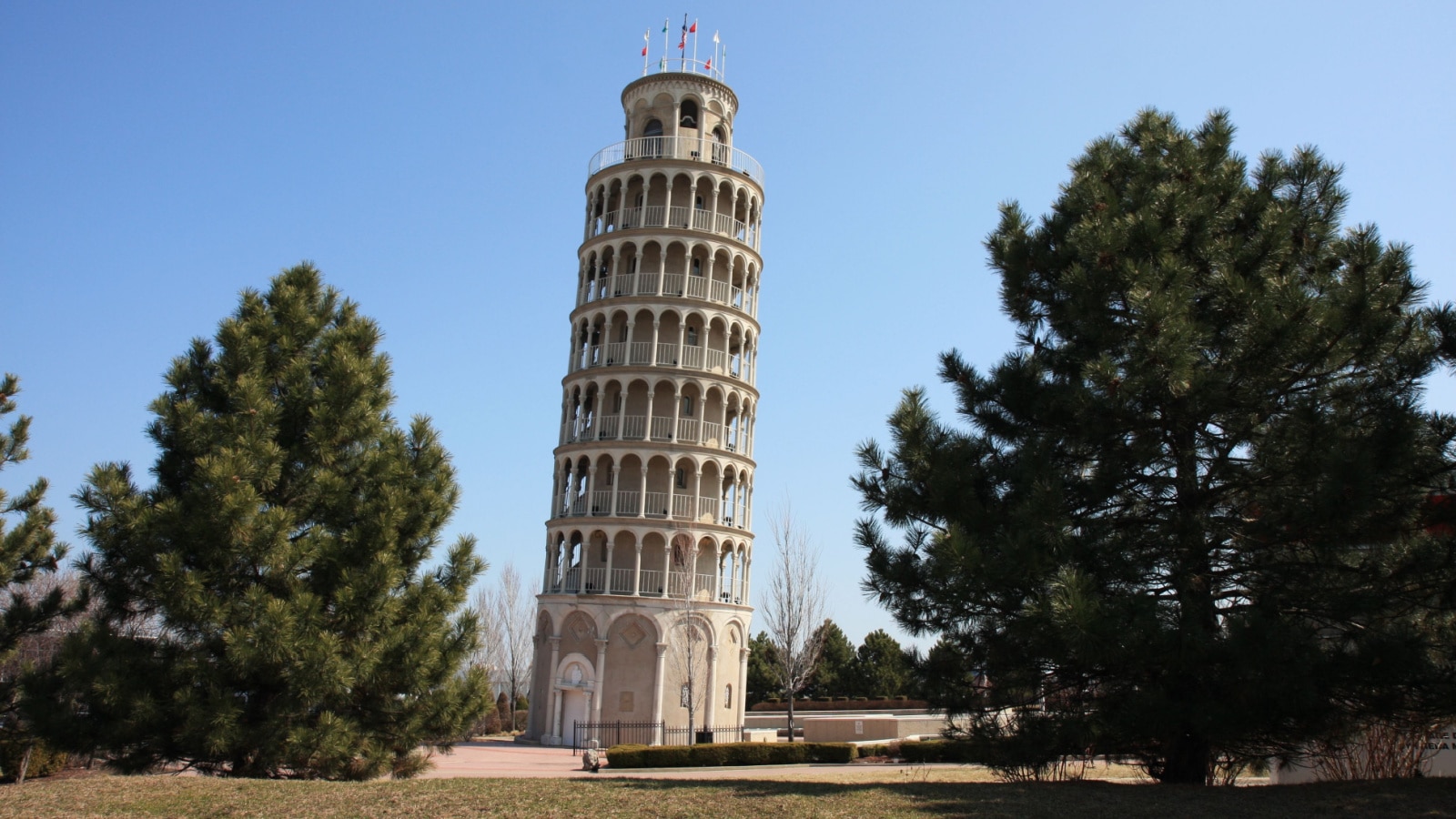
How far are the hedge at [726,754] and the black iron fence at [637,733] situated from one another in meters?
8.09

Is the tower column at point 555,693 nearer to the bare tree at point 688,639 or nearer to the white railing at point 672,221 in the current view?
the bare tree at point 688,639

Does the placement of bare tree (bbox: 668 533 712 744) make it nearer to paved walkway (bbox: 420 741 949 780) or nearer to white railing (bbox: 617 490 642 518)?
white railing (bbox: 617 490 642 518)

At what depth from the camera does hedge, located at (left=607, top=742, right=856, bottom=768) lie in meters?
28.5

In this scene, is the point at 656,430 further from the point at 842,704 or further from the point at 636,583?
the point at 842,704

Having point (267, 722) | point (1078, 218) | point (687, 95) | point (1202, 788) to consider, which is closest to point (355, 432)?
point (267, 722)

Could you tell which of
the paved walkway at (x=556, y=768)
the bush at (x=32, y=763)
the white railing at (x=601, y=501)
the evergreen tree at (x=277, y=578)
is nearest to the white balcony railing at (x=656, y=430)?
the white railing at (x=601, y=501)

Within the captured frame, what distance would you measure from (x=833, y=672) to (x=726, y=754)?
3205cm

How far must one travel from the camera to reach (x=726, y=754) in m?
29.1

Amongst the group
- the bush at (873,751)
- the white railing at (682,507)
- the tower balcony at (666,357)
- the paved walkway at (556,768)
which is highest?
the tower balcony at (666,357)

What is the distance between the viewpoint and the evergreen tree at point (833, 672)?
59625 mm

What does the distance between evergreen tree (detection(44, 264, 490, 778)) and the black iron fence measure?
22927mm

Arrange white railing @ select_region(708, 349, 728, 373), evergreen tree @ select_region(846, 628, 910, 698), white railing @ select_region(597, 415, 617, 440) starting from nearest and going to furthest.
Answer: white railing @ select_region(597, 415, 617, 440) → white railing @ select_region(708, 349, 728, 373) → evergreen tree @ select_region(846, 628, 910, 698)

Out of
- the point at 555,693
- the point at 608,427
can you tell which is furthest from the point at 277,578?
the point at 608,427

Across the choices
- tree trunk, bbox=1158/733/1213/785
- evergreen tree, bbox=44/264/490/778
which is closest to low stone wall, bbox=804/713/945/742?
evergreen tree, bbox=44/264/490/778
